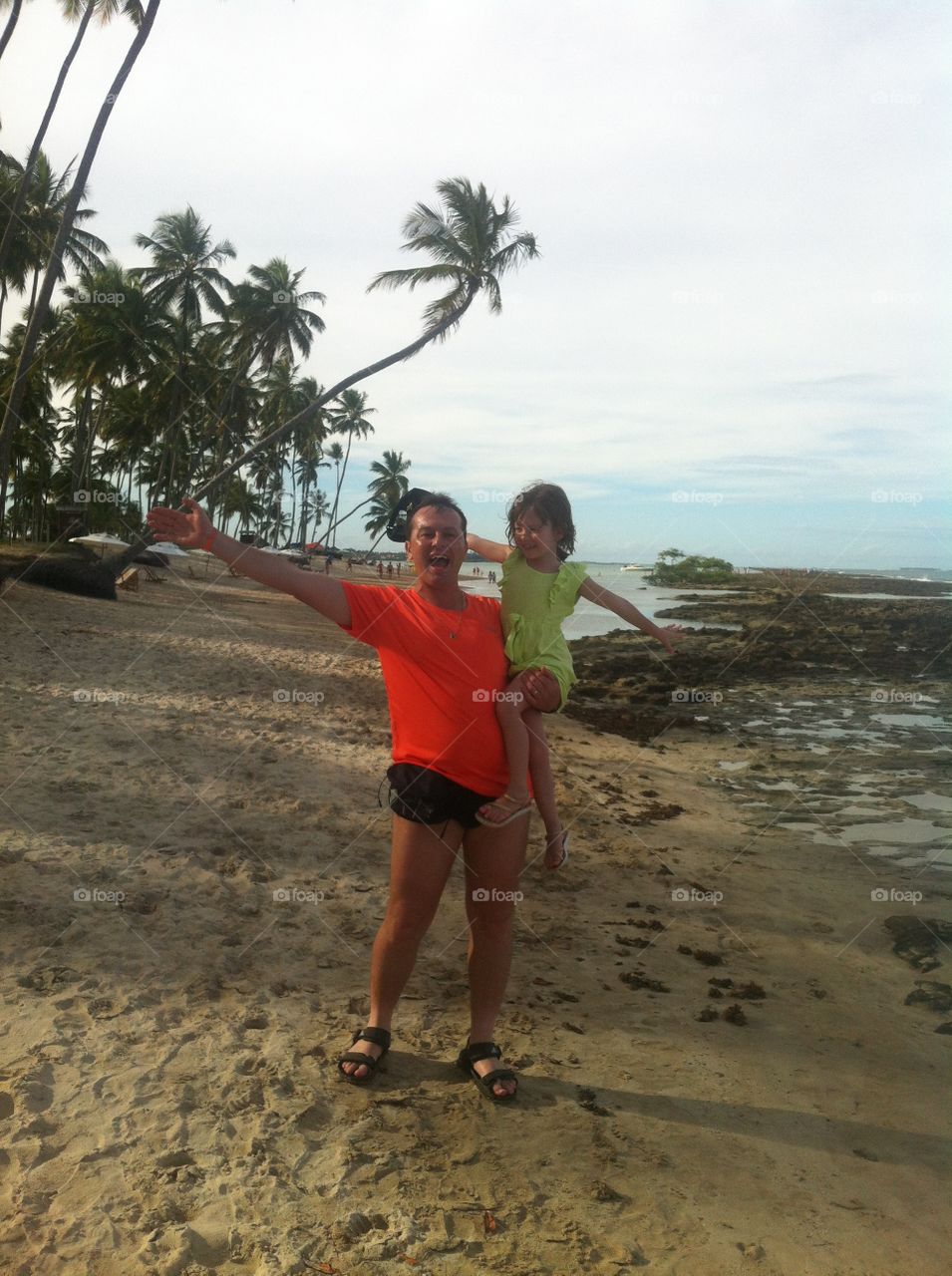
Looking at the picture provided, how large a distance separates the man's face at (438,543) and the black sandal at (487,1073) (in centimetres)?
156

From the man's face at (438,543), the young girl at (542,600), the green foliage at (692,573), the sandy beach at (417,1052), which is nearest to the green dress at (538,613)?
the young girl at (542,600)

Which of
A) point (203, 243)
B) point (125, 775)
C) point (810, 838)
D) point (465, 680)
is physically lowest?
point (810, 838)

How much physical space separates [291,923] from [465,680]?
83.3 inches

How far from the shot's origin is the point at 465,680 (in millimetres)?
2854

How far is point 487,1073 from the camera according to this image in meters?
3.06

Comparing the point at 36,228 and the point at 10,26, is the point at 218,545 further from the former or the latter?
the point at 36,228

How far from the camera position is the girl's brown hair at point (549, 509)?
3.40 metres

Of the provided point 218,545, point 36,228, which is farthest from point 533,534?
point 36,228

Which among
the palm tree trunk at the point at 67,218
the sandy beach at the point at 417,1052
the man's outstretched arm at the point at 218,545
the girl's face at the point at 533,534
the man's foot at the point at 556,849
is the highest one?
the palm tree trunk at the point at 67,218

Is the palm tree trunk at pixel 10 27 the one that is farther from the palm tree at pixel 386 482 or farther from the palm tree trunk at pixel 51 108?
the palm tree at pixel 386 482

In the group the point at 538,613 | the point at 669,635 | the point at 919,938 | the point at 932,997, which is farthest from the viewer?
the point at 919,938

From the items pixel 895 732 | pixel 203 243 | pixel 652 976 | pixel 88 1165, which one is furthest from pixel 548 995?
pixel 203 243

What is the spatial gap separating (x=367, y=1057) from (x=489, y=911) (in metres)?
0.66

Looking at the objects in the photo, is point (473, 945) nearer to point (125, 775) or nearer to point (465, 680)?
point (465, 680)
